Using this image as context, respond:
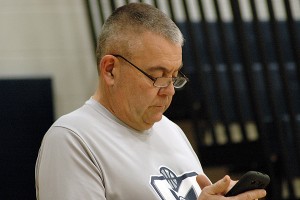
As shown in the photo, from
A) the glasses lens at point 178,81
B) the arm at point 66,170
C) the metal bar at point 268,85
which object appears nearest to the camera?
the arm at point 66,170

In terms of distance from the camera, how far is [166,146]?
198cm

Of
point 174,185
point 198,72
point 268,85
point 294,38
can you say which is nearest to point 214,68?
point 198,72

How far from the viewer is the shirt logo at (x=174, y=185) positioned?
177 cm

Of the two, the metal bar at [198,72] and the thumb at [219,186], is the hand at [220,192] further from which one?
the metal bar at [198,72]

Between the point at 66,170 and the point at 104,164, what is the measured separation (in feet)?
0.35

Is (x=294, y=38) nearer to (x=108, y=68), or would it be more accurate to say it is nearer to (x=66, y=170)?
(x=108, y=68)

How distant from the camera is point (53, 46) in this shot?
421 cm

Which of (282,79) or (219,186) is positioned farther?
(282,79)

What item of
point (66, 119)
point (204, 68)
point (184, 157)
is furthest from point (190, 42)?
point (66, 119)

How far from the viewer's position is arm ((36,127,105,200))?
1652 millimetres

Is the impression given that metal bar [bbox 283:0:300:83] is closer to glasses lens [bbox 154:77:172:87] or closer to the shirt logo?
the shirt logo

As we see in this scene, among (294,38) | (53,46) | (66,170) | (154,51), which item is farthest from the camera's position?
(53,46)

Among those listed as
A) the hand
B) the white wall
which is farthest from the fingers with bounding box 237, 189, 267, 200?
the white wall

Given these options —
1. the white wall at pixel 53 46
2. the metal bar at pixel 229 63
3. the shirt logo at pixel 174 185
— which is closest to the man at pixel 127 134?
the shirt logo at pixel 174 185
